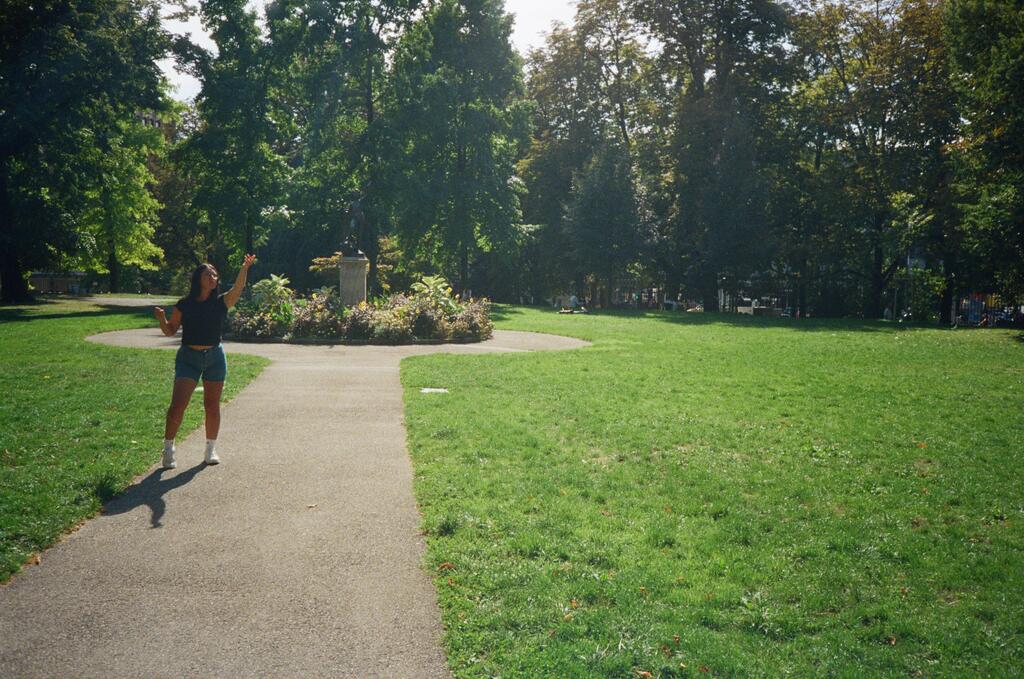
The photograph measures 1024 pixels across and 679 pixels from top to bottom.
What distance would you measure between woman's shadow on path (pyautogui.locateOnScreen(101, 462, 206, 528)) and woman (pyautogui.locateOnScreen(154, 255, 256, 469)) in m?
0.36

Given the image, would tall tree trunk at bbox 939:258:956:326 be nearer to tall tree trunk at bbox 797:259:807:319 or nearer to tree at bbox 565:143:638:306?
tall tree trunk at bbox 797:259:807:319

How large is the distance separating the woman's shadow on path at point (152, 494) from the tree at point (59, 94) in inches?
1164

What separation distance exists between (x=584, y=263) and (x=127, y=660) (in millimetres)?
39492

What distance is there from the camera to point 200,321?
704 cm

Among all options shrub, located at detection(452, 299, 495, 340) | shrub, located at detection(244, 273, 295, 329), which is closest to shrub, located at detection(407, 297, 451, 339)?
shrub, located at detection(452, 299, 495, 340)

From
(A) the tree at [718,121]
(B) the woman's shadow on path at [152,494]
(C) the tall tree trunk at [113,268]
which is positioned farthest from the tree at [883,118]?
(C) the tall tree trunk at [113,268]

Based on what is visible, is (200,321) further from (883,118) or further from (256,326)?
(883,118)

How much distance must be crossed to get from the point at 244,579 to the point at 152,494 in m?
2.14

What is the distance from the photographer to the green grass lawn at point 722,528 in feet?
12.0

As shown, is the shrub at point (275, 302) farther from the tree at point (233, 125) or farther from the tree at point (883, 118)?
the tree at point (883, 118)

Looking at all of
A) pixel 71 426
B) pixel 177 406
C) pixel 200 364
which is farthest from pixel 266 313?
pixel 177 406

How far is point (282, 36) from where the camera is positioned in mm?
35062

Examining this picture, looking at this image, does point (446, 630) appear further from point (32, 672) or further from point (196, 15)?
point (196, 15)

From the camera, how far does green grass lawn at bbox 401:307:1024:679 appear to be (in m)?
3.66
